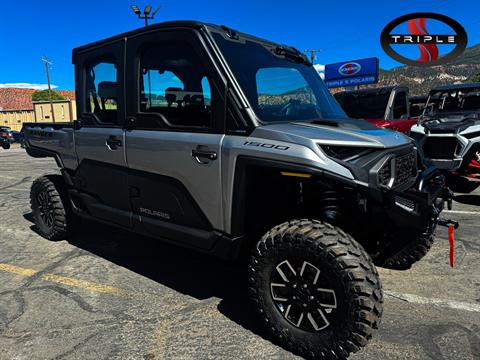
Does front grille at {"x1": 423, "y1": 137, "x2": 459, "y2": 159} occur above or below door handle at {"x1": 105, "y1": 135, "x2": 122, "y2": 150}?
below

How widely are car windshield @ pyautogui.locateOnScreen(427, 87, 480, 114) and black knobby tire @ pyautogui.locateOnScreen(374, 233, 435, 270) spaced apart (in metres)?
6.62

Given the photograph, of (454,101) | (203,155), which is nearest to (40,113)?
(454,101)

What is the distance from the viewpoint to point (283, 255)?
260cm

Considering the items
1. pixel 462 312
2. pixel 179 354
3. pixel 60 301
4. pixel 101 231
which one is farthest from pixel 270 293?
pixel 101 231

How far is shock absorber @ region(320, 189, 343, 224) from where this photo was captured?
2.81m

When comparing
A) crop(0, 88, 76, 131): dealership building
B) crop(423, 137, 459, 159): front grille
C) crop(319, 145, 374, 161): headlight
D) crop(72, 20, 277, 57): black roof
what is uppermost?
crop(72, 20, 277, 57): black roof

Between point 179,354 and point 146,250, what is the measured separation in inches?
83.6

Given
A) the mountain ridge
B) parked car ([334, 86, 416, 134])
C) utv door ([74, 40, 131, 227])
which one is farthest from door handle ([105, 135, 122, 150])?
the mountain ridge

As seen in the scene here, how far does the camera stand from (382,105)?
941 cm

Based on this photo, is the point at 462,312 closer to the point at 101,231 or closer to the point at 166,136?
the point at 166,136

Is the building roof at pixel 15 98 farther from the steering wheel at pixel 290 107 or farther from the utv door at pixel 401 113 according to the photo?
the steering wheel at pixel 290 107

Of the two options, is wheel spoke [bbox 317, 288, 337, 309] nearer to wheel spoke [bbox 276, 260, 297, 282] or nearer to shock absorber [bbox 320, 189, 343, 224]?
wheel spoke [bbox 276, 260, 297, 282]

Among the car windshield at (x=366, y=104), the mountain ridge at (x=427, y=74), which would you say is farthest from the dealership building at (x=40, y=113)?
the mountain ridge at (x=427, y=74)

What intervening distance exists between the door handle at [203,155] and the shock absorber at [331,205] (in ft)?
2.64
